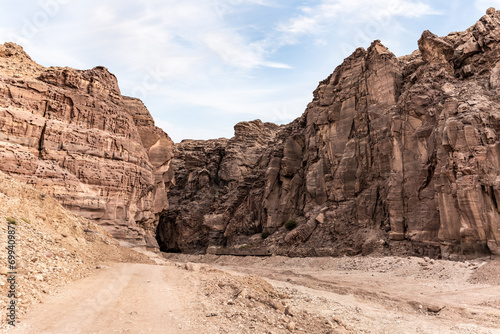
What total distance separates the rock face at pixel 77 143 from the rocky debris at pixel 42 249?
985cm

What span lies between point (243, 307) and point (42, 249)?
8.43 metres

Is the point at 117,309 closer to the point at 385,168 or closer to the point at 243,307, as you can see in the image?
the point at 243,307

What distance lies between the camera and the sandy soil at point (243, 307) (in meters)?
8.38

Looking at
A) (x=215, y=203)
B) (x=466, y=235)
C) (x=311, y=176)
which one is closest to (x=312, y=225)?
(x=311, y=176)

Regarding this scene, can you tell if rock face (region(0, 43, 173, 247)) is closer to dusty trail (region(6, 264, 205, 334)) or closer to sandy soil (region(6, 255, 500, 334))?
sandy soil (region(6, 255, 500, 334))

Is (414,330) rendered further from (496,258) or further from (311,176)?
(311,176)

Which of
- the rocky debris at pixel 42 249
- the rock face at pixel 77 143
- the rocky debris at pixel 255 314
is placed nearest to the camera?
the rocky debris at pixel 255 314

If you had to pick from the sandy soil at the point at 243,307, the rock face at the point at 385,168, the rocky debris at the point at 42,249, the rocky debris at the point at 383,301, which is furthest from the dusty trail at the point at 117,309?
the rock face at the point at 385,168

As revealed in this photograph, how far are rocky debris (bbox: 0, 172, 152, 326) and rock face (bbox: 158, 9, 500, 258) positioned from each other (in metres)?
24.8

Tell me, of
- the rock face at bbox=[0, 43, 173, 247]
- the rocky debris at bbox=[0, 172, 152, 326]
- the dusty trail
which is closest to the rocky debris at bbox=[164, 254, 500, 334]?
the dusty trail

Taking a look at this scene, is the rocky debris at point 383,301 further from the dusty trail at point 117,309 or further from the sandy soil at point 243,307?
the dusty trail at point 117,309

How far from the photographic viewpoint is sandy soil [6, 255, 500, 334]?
27.5 ft

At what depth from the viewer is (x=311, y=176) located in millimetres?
48938

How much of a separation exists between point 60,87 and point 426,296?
36901mm
